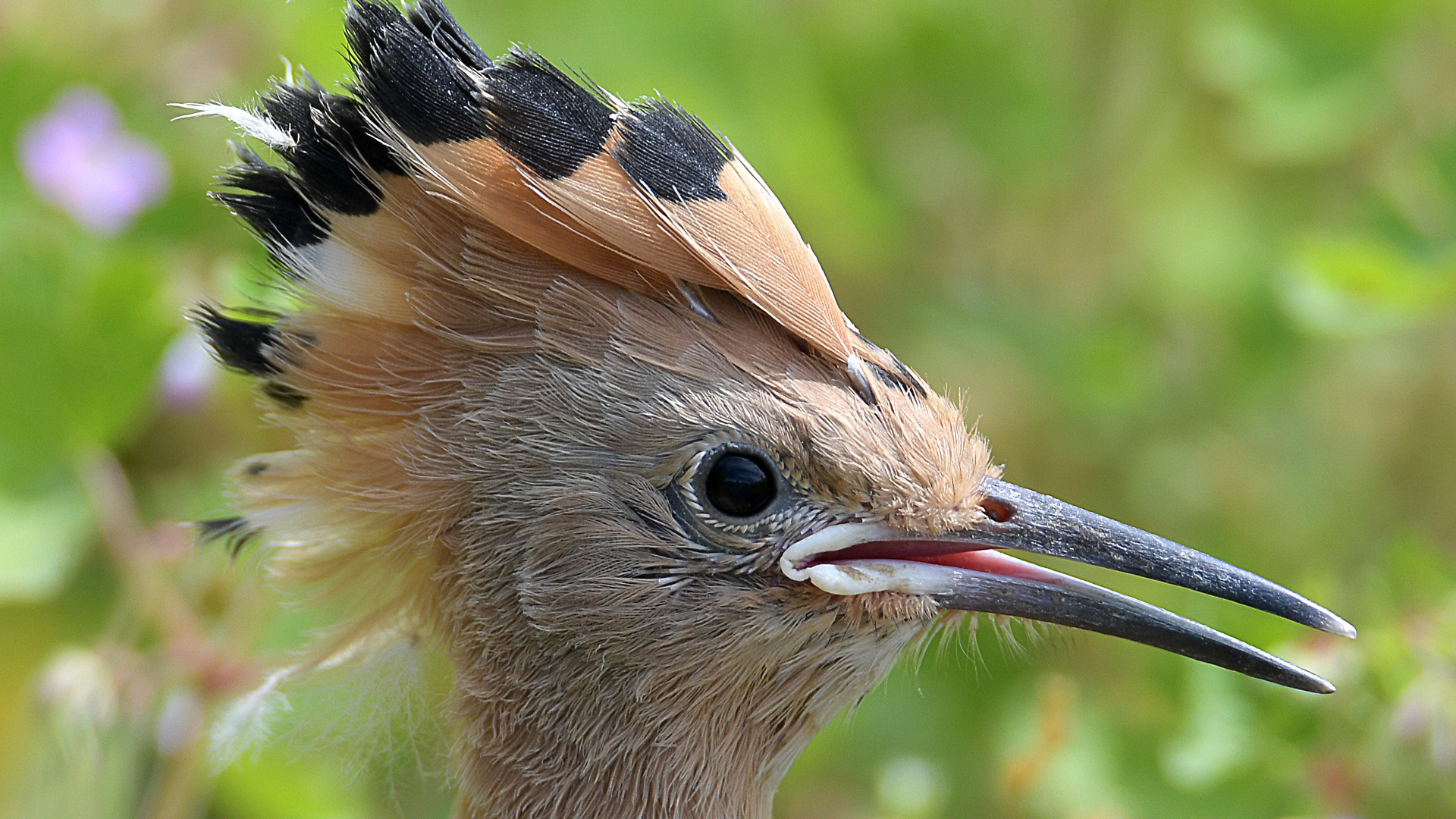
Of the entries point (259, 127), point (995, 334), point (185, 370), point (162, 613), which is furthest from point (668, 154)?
point (995, 334)

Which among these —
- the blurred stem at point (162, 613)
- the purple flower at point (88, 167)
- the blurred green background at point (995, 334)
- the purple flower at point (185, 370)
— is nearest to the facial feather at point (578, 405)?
the blurred green background at point (995, 334)

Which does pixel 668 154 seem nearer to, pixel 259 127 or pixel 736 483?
pixel 736 483

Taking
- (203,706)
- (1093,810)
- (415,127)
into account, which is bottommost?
(203,706)

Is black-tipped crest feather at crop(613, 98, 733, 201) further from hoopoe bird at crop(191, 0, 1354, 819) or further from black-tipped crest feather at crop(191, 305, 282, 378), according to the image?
black-tipped crest feather at crop(191, 305, 282, 378)

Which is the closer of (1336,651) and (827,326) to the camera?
(827,326)

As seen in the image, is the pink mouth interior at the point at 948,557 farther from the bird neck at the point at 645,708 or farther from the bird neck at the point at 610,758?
the bird neck at the point at 610,758

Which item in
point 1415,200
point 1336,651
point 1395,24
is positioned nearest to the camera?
point 1336,651

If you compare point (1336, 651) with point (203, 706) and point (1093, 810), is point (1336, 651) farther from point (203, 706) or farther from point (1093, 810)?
point (203, 706)

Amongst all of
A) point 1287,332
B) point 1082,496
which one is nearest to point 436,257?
point 1082,496
